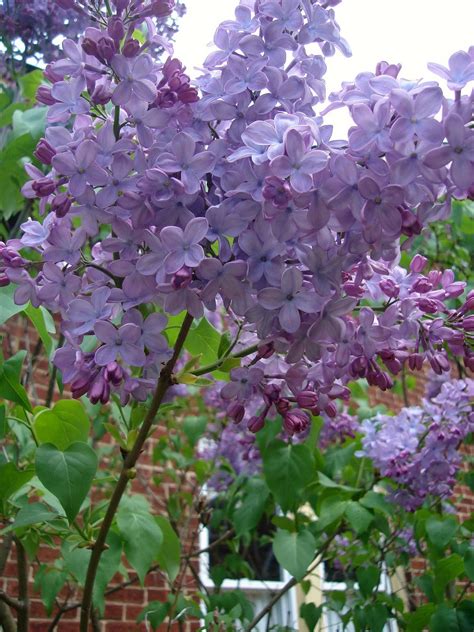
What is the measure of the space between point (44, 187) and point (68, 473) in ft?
1.15

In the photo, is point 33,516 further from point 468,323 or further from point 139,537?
point 468,323

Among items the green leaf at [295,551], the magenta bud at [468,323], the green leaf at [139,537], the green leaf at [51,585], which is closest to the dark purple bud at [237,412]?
the magenta bud at [468,323]

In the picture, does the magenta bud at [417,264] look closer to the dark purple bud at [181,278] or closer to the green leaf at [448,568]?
the dark purple bud at [181,278]

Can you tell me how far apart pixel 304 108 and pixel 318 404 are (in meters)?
0.30

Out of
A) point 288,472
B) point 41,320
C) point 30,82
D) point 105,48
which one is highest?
point 30,82

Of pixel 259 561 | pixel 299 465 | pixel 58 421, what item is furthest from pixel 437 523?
pixel 259 561

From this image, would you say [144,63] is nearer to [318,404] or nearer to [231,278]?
[231,278]

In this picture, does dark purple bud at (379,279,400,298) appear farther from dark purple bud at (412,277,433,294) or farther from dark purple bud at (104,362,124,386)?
dark purple bud at (104,362,124,386)

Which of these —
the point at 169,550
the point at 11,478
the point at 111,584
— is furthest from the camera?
the point at 111,584

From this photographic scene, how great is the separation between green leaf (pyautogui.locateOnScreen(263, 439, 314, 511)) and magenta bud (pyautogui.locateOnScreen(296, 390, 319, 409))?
0.88 m

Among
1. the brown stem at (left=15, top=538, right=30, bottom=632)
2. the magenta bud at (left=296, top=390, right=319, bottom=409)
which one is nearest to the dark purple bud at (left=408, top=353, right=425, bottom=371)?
the magenta bud at (left=296, top=390, right=319, bottom=409)

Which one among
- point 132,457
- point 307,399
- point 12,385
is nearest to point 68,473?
point 132,457

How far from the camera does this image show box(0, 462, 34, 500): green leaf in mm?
1081

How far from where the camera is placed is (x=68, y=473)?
0.87 metres
